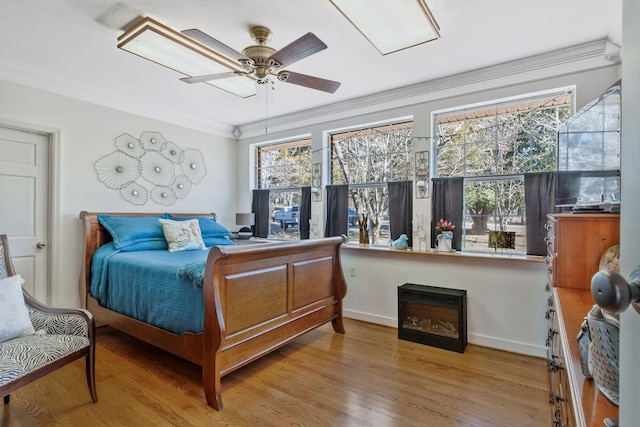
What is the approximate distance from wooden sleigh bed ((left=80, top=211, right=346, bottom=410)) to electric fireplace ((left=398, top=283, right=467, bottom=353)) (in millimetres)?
641

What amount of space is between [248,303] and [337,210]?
2.07 m

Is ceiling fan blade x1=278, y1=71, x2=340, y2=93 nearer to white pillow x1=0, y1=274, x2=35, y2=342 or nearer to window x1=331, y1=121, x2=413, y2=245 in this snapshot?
window x1=331, y1=121, x2=413, y2=245

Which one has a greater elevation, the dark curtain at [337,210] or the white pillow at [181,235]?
the dark curtain at [337,210]

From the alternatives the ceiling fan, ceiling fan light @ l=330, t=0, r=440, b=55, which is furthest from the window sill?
ceiling fan light @ l=330, t=0, r=440, b=55

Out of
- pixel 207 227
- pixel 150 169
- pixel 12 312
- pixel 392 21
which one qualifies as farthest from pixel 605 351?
pixel 150 169

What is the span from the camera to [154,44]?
2471 millimetres

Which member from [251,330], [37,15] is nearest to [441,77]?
[251,330]

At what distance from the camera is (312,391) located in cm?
228

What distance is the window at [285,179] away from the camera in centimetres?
464

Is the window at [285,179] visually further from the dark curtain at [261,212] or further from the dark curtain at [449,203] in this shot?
the dark curtain at [449,203]

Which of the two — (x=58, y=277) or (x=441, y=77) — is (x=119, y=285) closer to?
(x=58, y=277)

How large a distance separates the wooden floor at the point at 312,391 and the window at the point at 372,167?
155cm

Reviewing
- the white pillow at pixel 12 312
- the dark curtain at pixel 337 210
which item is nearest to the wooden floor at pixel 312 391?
the white pillow at pixel 12 312

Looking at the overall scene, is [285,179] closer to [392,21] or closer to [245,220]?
[245,220]
